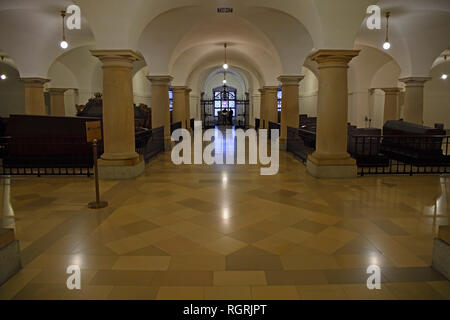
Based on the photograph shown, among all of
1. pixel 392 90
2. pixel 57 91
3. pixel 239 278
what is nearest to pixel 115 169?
pixel 239 278

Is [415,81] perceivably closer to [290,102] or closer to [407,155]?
[407,155]

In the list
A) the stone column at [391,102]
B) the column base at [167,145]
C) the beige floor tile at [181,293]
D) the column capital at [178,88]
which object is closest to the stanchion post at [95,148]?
the beige floor tile at [181,293]

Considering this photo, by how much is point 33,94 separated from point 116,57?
7591mm

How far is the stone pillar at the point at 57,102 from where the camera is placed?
18.8 meters

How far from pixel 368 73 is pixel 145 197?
15333 mm

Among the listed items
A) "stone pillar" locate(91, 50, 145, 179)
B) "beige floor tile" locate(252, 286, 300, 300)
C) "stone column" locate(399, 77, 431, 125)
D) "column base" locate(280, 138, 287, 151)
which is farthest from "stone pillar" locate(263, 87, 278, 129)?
"beige floor tile" locate(252, 286, 300, 300)

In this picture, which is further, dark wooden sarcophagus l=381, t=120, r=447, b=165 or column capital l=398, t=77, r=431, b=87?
column capital l=398, t=77, r=431, b=87

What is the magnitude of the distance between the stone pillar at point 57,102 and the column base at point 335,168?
15853 mm

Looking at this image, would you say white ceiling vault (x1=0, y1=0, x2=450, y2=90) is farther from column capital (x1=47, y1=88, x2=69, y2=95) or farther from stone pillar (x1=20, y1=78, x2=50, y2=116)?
column capital (x1=47, y1=88, x2=69, y2=95)

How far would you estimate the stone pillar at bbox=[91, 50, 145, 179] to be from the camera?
7.91m

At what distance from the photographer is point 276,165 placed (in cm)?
991

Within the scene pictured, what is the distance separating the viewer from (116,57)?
7.80 meters

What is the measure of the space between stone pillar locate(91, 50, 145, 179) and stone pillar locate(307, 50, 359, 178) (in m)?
4.48

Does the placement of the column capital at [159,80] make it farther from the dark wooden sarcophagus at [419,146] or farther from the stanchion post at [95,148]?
the dark wooden sarcophagus at [419,146]
